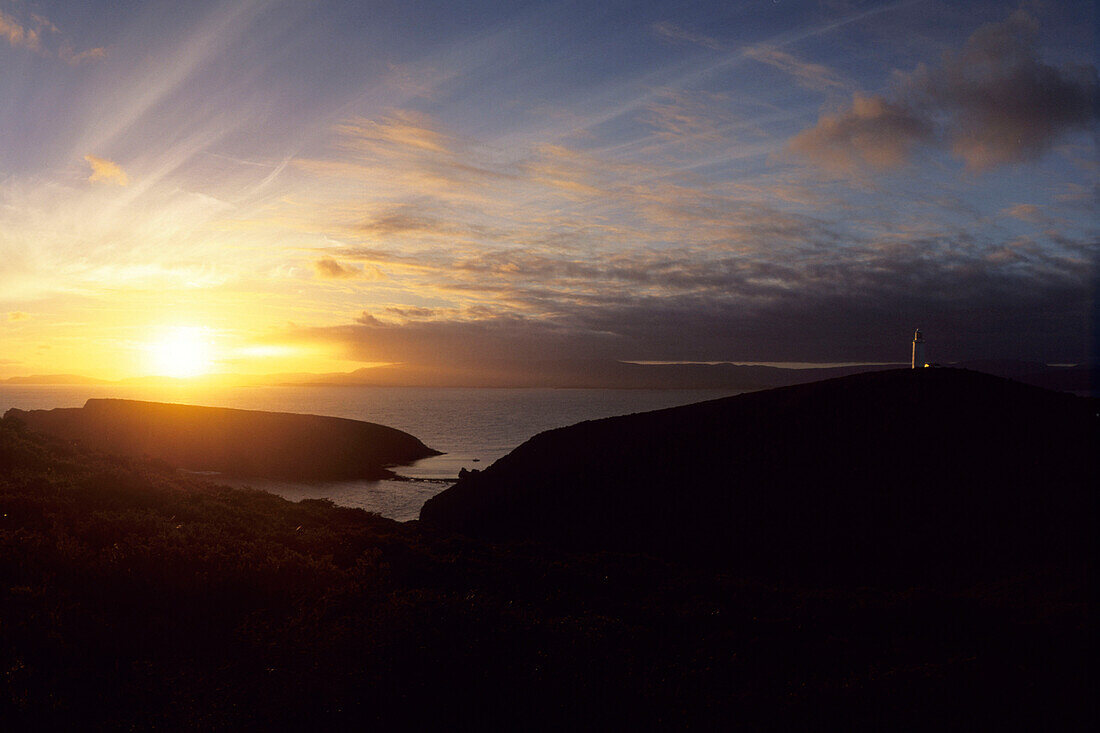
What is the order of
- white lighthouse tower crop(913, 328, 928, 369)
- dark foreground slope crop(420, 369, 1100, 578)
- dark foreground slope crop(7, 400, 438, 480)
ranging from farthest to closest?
1. dark foreground slope crop(7, 400, 438, 480)
2. white lighthouse tower crop(913, 328, 928, 369)
3. dark foreground slope crop(420, 369, 1100, 578)

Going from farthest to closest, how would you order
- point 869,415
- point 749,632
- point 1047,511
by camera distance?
point 869,415, point 1047,511, point 749,632

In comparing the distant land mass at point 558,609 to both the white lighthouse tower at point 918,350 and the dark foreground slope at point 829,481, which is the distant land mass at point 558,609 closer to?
the dark foreground slope at point 829,481

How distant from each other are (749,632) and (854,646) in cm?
203

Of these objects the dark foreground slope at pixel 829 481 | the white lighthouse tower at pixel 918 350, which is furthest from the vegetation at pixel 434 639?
the white lighthouse tower at pixel 918 350

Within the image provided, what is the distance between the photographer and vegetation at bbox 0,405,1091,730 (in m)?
9.05

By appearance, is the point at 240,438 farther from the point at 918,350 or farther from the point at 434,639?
the point at 434,639

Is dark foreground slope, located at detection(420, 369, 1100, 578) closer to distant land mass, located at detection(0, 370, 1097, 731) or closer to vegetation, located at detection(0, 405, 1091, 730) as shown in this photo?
distant land mass, located at detection(0, 370, 1097, 731)

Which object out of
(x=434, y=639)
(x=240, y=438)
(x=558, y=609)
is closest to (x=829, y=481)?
(x=558, y=609)

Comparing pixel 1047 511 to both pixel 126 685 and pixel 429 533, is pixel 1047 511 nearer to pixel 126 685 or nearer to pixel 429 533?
pixel 429 533

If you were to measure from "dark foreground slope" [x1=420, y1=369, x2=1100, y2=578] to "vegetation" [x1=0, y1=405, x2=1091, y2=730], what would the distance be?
10.3m

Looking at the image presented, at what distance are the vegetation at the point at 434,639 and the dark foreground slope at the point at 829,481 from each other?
406 inches

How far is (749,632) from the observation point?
13.3m

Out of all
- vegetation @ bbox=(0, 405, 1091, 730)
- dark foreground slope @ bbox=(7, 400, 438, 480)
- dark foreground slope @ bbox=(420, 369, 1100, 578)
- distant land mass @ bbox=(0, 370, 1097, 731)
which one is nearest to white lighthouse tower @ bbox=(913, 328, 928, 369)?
dark foreground slope @ bbox=(420, 369, 1100, 578)

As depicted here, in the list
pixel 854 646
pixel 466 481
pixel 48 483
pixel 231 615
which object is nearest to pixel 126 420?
pixel 466 481
